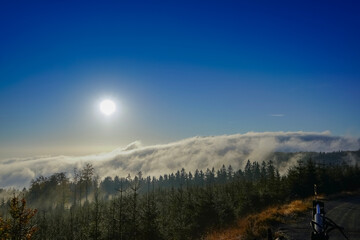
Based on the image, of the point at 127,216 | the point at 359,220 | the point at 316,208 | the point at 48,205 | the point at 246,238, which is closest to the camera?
the point at 316,208

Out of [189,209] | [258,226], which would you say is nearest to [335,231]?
[258,226]

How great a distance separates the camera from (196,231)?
4059 centimetres

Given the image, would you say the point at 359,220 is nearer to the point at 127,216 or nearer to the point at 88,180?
the point at 127,216

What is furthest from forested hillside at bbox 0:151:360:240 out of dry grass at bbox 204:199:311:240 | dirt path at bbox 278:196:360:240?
dirt path at bbox 278:196:360:240

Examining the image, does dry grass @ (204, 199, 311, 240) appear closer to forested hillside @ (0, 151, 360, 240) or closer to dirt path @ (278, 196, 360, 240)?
dirt path @ (278, 196, 360, 240)

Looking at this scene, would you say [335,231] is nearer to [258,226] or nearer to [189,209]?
[258,226]

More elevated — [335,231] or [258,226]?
[258,226]

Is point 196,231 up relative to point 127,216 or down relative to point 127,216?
down

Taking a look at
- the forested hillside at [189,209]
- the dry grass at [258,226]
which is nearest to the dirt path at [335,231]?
the dry grass at [258,226]

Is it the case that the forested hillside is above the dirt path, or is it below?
below

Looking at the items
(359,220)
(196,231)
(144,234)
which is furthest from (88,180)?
(359,220)

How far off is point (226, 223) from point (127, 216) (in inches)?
659

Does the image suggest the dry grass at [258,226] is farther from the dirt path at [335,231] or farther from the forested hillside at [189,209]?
the forested hillside at [189,209]

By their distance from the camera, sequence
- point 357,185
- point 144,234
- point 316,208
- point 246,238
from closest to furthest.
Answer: point 316,208, point 246,238, point 144,234, point 357,185
